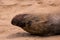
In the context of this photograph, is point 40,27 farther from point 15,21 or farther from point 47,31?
point 15,21

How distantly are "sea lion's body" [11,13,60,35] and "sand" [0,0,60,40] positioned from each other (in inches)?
3.0

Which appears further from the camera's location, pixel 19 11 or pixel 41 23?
pixel 19 11

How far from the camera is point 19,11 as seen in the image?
4312mm

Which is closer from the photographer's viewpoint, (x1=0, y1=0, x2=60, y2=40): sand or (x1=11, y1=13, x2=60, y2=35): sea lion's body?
(x1=11, y1=13, x2=60, y2=35): sea lion's body

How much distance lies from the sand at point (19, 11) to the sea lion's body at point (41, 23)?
3.0 inches

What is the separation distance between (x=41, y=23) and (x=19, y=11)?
160 cm

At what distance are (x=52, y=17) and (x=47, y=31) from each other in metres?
0.16

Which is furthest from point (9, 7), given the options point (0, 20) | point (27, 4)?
point (0, 20)

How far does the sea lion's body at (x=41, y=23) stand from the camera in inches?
108

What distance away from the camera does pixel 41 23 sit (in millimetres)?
2752

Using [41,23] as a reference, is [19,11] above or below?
above

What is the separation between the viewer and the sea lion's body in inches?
108

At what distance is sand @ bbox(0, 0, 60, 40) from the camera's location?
287 cm

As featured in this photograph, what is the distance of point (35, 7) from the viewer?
4445mm
